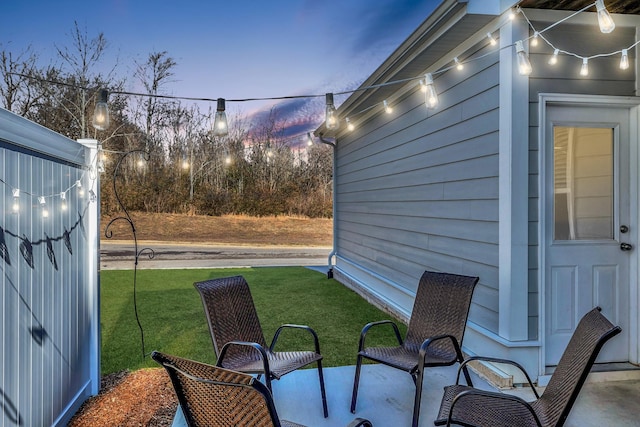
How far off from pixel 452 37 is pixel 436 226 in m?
1.82

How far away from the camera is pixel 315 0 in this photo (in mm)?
14836

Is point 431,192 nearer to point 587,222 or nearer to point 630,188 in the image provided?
point 587,222

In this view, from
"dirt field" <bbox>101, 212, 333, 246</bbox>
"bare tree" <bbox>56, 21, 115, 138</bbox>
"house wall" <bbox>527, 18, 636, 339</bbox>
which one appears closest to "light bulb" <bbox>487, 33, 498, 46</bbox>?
"house wall" <bbox>527, 18, 636, 339</bbox>

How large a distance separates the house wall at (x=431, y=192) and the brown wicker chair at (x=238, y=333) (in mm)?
1626

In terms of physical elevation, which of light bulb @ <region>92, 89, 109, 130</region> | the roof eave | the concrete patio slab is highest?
the roof eave

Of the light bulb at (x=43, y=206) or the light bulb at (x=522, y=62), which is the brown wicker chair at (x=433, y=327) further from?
the light bulb at (x=43, y=206)

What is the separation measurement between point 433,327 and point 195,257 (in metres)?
9.86

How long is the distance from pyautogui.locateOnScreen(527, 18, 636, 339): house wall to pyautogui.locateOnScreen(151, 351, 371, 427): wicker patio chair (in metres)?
2.47

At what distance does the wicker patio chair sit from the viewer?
1.25m

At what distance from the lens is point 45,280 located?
219 cm

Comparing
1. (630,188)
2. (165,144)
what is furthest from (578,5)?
(165,144)

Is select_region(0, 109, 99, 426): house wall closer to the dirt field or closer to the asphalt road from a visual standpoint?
the asphalt road

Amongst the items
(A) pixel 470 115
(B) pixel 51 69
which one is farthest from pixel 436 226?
(B) pixel 51 69

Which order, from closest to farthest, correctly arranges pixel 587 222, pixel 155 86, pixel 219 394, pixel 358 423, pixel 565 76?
pixel 219 394
pixel 358 423
pixel 565 76
pixel 587 222
pixel 155 86
